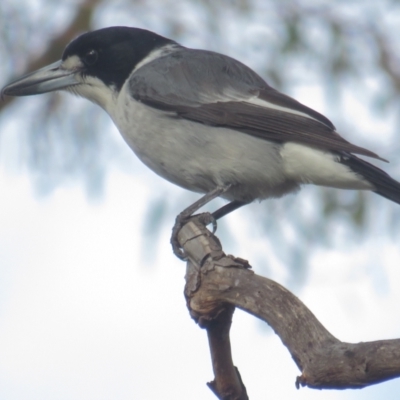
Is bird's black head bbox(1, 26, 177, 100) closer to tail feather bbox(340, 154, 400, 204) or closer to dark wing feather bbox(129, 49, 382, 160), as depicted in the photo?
dark wing feather bbox(129, 49, 382, 160)

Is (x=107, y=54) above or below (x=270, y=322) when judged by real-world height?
above

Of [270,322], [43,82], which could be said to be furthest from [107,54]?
[270,322]

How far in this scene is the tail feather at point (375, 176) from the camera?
3.67 metres

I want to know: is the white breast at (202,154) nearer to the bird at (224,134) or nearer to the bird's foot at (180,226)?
the bird at (224,134)

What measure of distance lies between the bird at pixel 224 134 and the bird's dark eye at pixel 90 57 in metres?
0.02

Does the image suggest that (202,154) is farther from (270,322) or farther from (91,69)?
(270,322)

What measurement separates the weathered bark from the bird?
53 centimetres

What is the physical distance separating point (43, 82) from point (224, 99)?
92cm

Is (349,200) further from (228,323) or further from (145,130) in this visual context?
(228,323)

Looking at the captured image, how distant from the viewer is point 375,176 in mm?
3674

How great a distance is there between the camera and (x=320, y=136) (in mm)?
3656

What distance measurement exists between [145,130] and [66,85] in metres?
0.63

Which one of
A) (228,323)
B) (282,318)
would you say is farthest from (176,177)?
(282,318)

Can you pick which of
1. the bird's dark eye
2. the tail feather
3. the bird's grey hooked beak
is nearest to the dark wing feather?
the tail feather
